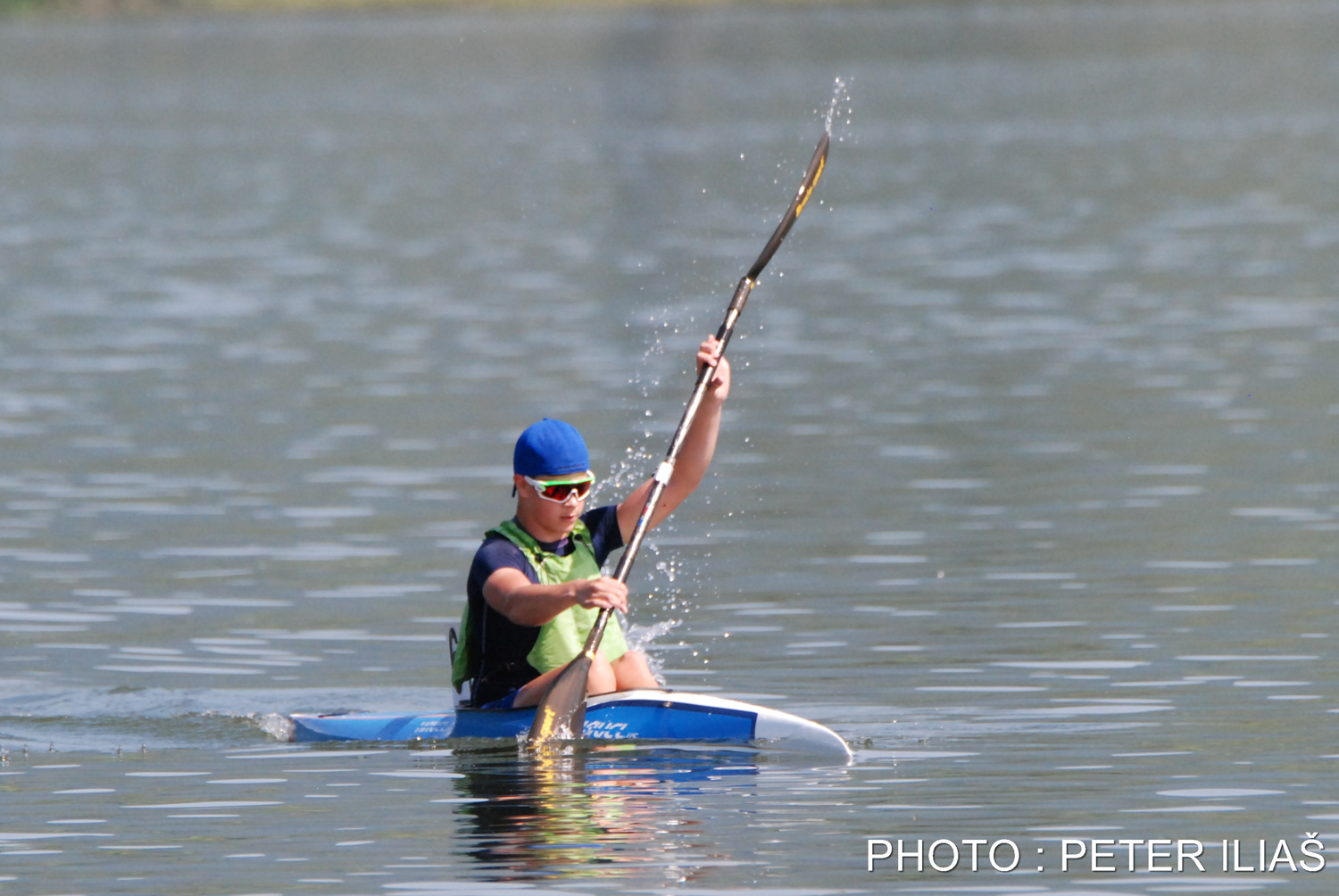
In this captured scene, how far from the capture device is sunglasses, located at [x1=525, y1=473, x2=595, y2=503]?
10.8 metres

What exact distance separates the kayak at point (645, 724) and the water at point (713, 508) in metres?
0.13

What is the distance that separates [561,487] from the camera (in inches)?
425

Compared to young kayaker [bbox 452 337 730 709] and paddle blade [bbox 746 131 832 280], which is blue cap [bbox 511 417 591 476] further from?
paddle blade [bbox 746 131 832 280]

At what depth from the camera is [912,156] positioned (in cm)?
5178

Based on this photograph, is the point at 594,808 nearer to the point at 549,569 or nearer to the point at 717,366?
the point at 549,569

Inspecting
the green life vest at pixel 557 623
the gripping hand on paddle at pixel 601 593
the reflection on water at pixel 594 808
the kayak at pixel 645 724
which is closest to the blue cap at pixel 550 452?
the green life vest at pixel 557 623

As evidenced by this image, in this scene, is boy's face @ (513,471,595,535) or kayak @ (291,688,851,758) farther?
boy's face @ (513,471,595,535)

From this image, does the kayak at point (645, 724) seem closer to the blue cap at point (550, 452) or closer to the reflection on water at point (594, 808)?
the reflection on water at point (594, 808)

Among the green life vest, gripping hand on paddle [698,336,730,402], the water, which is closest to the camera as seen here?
the water

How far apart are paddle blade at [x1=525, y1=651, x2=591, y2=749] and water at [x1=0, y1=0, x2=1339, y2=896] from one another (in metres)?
0.19

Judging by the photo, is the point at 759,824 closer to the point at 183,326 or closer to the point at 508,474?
the point at 508,474

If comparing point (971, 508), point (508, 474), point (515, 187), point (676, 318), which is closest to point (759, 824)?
point (971, 508)

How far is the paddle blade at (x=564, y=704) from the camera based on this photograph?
1077 centimetres

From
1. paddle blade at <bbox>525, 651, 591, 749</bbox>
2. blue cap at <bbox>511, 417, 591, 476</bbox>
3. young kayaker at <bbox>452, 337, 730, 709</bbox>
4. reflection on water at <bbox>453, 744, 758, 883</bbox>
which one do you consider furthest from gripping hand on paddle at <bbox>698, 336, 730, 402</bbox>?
reflection on water at <bbox>453, 744, 758, 883</bbox>
